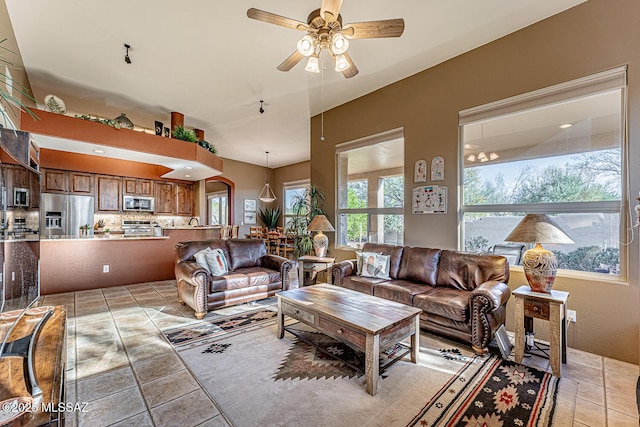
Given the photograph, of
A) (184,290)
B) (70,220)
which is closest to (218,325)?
(184,290)

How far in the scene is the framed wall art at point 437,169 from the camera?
361 cm

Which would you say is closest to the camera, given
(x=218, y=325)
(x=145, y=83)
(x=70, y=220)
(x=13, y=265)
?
(x=13, y=265)

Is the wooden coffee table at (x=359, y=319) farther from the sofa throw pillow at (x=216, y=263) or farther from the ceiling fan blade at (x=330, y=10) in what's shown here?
the ceiling fan blade at (x=330, y=10)

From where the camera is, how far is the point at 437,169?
365cm

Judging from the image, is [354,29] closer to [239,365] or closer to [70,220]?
[239,365]

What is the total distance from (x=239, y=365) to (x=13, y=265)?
1723mm

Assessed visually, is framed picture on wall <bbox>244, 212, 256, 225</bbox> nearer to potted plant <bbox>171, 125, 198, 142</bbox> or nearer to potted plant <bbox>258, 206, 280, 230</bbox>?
potted plant <bbox>258, 206, 280, 230</bbox>

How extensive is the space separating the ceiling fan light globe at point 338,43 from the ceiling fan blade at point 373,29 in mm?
90

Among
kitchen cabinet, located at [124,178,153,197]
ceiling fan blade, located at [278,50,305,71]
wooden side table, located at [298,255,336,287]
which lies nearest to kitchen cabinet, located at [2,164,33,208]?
ceiling fan blade, located at [278,50,305,71]

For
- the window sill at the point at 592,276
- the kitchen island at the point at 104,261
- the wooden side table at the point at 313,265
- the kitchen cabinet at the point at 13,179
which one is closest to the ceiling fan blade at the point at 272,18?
the kitchen cabinet at the point at 13,179

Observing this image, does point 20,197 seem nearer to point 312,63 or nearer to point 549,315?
point 312,63

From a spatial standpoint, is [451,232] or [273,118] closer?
[451,232]

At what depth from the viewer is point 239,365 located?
2.29 m

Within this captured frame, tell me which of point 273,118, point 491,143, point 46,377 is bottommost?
point 46,377
